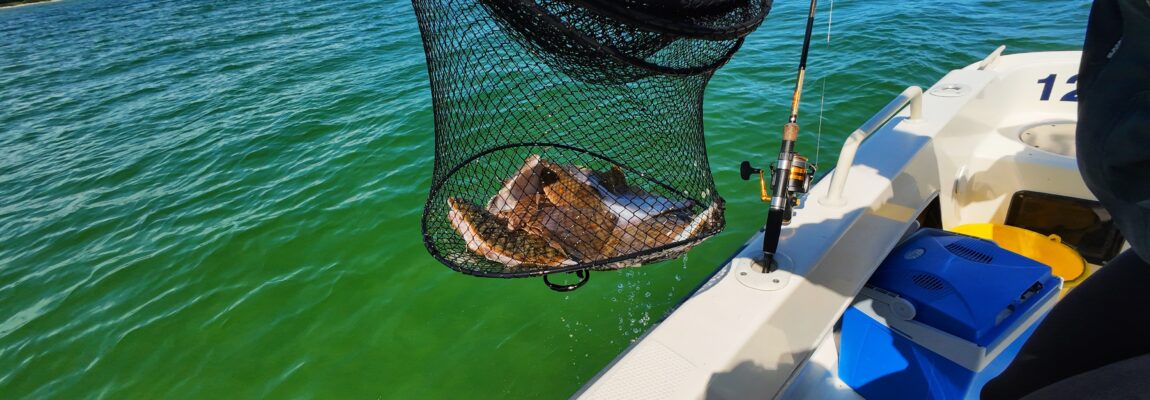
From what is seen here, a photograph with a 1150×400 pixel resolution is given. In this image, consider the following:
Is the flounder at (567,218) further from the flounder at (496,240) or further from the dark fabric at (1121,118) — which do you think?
the dark fabric at (1121,118)

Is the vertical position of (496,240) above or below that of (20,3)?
below

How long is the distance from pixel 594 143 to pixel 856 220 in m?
1.35

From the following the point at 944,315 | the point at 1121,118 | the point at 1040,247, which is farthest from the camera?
the point at 1040,247

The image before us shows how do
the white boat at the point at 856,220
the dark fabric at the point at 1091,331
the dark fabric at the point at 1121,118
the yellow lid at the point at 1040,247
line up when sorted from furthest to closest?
the yellow lid at the point at 1040,247 → the white boat at the point at 856,220 → the dark fabric at the point at 1091,331 → the dark fabric at the point at 1121,118

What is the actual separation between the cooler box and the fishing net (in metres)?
1.05

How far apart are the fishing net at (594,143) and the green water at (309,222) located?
192 centimetres

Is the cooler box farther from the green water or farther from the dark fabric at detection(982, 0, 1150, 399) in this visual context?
the green water

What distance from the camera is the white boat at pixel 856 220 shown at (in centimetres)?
194

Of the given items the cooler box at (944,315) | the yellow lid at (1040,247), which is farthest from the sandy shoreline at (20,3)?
the yellow lid at (1040,247)

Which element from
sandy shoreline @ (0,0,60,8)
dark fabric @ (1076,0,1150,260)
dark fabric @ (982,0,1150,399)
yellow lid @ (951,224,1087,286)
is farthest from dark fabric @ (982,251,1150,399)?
sandy shoreline @ (0,0,60,8)

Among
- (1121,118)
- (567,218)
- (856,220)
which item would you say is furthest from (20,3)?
(1121,118)

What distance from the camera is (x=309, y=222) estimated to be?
18.9 feet

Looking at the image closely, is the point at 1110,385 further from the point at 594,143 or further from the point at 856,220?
the point at 594,143

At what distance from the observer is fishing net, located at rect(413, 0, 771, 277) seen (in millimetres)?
1503
